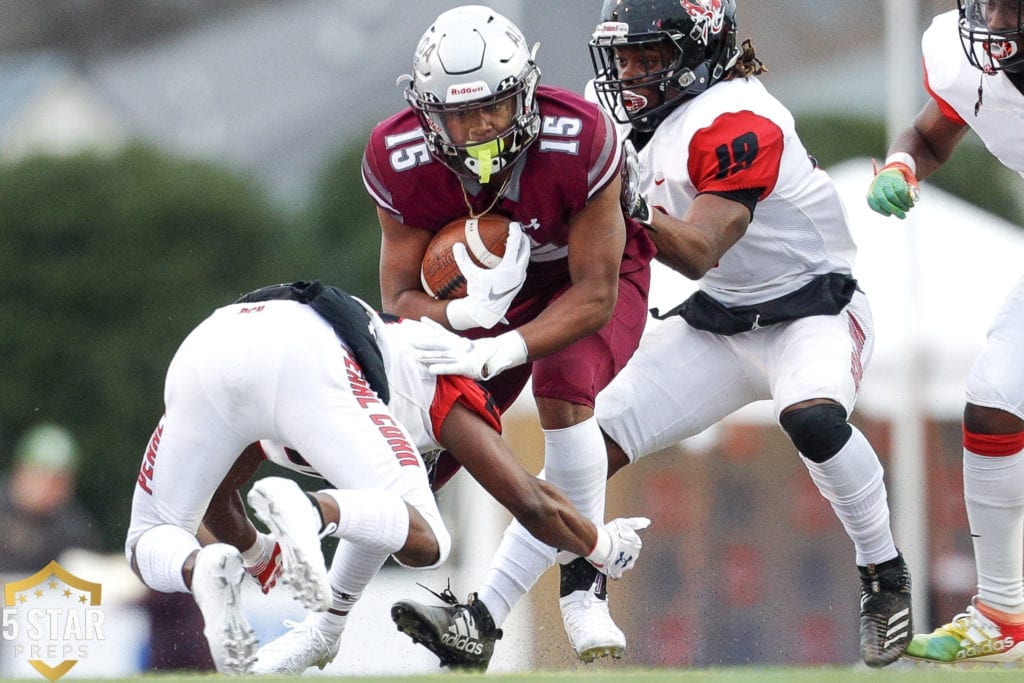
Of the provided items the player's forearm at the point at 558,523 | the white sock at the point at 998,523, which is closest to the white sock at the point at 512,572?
the player's forearm at the point at 558,523

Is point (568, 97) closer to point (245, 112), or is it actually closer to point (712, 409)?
point (712, 409)

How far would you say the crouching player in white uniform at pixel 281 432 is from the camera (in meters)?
3.96

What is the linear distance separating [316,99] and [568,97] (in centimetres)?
666

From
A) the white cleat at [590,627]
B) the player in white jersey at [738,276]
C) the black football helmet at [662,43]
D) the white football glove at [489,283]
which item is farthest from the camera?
the black football helmet at [662,43]

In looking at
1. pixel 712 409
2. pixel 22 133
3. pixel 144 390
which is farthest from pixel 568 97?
pixel 22 133

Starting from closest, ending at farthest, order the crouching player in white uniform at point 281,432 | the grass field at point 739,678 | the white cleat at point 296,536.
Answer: the grass field at point 739,678, the white cleat at point 296,536, the crouching player in white uniform at point 281,432

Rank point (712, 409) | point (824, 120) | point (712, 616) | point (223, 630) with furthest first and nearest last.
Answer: point (824, 120) < point (712, 616) < point (712, 409) < point (223, 630)

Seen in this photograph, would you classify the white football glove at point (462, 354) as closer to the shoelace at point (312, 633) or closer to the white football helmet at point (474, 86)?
the white football helmet at point (474, 86)

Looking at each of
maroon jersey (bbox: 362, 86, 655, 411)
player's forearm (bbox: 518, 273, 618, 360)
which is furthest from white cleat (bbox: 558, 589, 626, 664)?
player's forearm (bbox: 518, 273, 618, 360)

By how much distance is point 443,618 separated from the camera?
4793mm

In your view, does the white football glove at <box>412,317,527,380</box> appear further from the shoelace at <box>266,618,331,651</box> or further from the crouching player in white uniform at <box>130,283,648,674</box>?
the shoelace at <box>266,618,331,651</box>

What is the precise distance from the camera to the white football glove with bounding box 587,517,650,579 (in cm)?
483

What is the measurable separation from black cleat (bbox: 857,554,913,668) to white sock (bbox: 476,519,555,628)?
1049mm

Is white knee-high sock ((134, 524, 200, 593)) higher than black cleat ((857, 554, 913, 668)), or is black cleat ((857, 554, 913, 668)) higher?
white knee-high sock ((134, 524, 200, 593))
